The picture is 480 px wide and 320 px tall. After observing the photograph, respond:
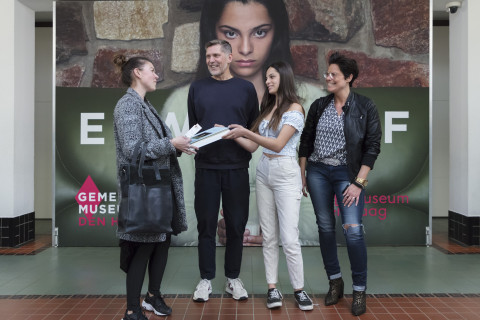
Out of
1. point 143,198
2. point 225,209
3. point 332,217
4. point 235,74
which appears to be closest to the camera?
point 143,198

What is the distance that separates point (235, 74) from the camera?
543cm

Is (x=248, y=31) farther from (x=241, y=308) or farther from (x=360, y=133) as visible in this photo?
(x=241, y=308)

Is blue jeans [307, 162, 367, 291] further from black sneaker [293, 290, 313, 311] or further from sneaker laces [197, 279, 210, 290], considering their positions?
sneaker laces [197, 279, 210, 290]

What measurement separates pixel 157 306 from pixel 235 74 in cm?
297

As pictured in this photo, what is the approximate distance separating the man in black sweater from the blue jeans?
0.51 m

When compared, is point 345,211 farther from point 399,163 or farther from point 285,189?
point 399,163

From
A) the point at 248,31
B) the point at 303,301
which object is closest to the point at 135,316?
the point at 303,301

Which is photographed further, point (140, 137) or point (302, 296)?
point (302, 296)

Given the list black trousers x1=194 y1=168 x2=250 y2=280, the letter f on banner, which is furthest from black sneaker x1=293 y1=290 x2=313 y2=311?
the letter f on banner

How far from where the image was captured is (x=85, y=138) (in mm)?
5508

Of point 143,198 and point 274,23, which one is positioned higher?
point 274,23

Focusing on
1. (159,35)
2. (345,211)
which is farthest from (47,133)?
(345,211)

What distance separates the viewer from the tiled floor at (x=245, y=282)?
128 inches

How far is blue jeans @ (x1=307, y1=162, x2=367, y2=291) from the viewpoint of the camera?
3.25 m
